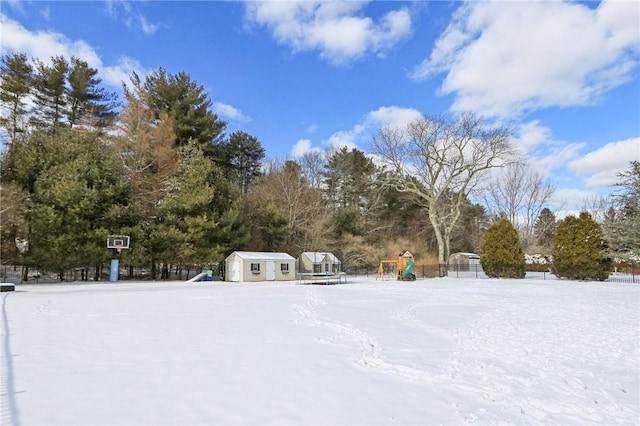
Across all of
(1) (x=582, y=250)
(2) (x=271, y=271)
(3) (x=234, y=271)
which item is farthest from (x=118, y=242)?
(1) (x=582, y=250)

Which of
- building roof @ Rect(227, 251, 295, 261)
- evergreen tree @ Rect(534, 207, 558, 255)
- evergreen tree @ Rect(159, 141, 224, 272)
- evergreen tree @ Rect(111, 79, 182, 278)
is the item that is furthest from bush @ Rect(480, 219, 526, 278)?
evergreen tree @ Rect(111, 79, 182, 278)

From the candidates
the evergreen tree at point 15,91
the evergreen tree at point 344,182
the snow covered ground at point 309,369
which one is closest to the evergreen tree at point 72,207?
the evergreen tree at point 15,91

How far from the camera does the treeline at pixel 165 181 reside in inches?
830

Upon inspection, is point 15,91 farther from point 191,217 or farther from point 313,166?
point 313,166

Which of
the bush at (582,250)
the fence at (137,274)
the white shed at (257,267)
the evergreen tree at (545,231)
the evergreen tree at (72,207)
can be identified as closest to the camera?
the evergreen tree at (72,207)

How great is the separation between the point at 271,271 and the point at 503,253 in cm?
1648

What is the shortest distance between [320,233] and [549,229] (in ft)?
113

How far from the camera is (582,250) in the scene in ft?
81.6

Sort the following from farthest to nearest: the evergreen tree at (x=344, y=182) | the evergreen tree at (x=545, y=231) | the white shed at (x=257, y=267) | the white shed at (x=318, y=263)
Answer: the evergreen tree at (x=545, y=231) → the evergreen tree at (x=344, y=182) → the white shed at (x=318, y=263) → the white shed at (x=257, y=267)

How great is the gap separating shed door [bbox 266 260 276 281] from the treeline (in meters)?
2.74

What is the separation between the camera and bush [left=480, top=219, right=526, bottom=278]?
1102 inches

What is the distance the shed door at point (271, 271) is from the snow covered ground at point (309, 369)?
16.2 meters

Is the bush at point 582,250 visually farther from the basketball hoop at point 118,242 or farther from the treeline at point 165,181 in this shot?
the basketball hoop at point 118,242

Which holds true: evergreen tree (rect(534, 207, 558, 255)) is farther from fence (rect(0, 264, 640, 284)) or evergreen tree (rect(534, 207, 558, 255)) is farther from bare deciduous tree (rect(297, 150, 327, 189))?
bare deciduous tree (rect(297, 150, 327, 189))
